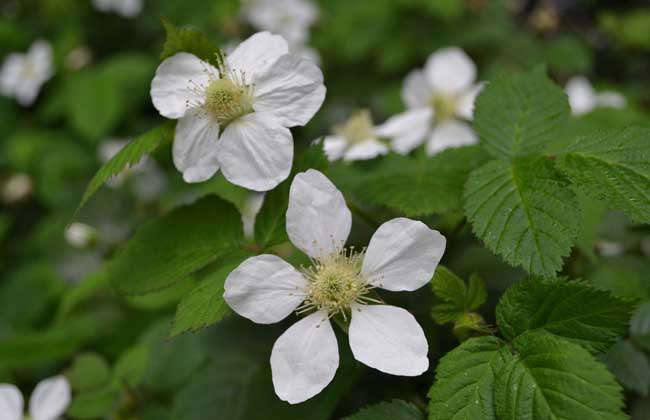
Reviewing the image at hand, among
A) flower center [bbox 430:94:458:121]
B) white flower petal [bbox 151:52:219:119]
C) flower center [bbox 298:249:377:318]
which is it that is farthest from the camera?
flower center [bbox 430:94:458:121]

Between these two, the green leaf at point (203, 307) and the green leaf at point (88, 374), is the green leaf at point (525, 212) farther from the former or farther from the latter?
the green leaf at point (88, 374)

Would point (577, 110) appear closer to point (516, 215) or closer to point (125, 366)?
point (516, 215)

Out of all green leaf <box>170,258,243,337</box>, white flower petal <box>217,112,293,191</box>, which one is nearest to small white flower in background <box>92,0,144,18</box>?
white flower petal <box>217,112,293,191</box>

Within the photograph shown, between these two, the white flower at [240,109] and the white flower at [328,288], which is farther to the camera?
the white flower at [240,109]

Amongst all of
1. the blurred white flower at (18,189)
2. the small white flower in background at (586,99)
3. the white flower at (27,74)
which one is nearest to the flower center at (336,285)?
the small white flower in background at (586,99)

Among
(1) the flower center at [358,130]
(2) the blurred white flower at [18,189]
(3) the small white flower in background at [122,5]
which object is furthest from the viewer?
(3) the small white flower in background at [122,5]

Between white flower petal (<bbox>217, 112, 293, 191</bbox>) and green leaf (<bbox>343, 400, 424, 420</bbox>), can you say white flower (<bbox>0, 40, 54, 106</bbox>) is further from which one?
green leaf (<bbox>343, 400, 424, 420</bbox>)

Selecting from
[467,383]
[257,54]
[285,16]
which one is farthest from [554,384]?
[285,16]
